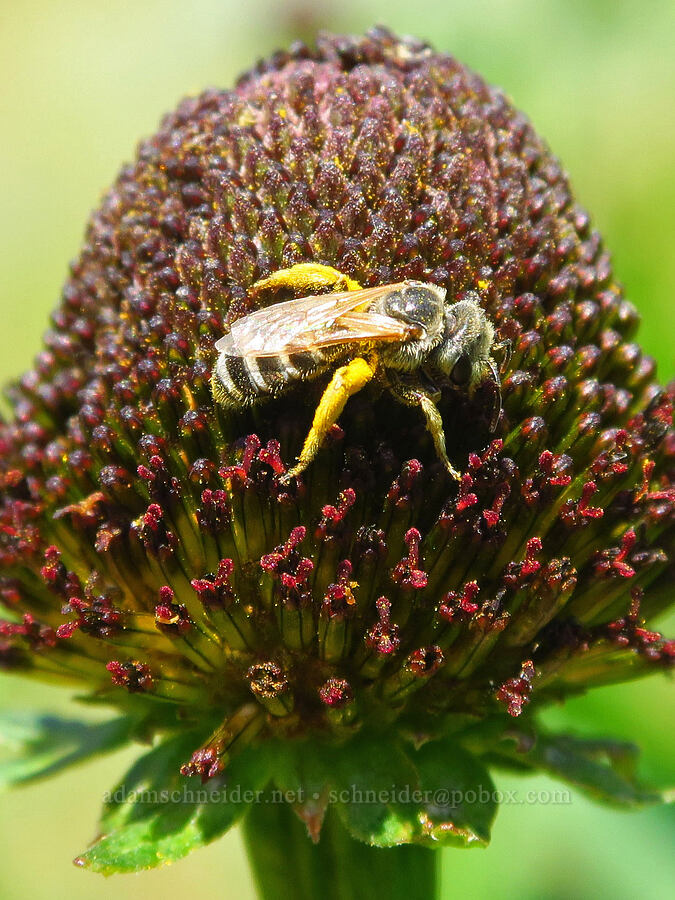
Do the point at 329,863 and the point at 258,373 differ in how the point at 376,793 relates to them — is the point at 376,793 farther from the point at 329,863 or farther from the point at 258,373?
the point at 258,373

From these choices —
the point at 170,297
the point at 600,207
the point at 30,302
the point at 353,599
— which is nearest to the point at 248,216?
the point at 170,297

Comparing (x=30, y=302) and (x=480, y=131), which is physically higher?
(x=30, y=302)

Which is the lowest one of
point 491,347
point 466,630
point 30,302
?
point 466,630

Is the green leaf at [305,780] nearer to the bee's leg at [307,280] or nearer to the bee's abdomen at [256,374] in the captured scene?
the bee's abdomen at [256,374]

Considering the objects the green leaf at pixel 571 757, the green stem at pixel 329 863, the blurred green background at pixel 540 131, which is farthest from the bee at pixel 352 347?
the blurred green background at pixel 540 131

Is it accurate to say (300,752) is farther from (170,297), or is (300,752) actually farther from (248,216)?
(248,216)

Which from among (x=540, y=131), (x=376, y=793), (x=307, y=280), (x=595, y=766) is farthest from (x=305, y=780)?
(x=540, y=131)

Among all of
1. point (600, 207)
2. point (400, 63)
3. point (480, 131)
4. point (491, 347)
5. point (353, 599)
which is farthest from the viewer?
point (600, 207)

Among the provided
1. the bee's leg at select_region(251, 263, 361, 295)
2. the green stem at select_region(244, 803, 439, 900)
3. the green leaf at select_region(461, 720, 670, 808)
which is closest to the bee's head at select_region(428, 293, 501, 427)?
the bee's leg at select_region(251, 263, 361, 295)
